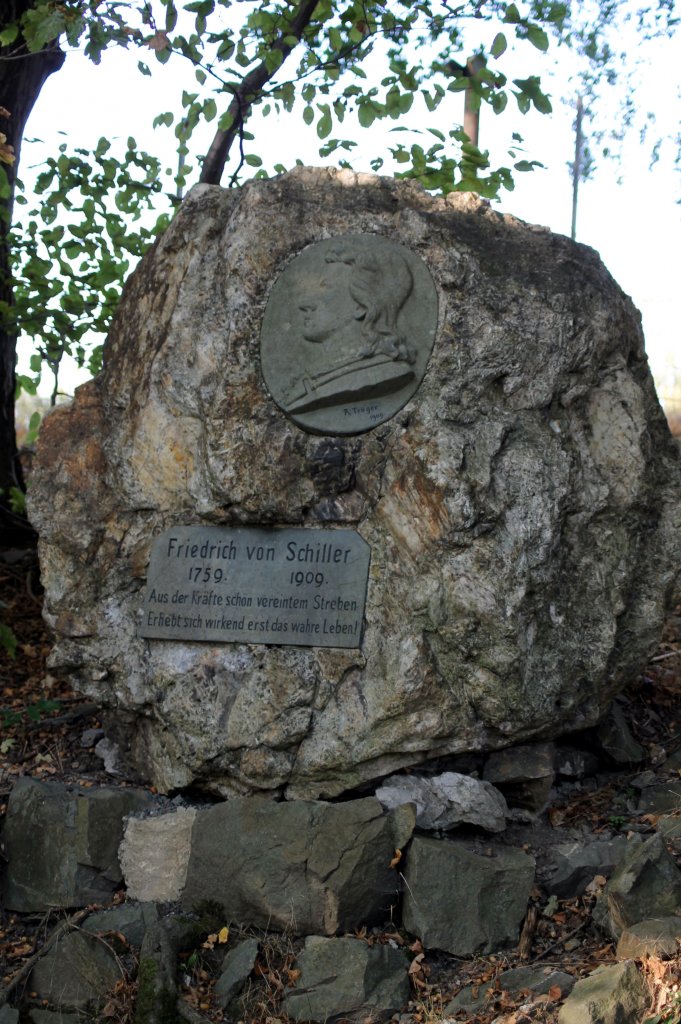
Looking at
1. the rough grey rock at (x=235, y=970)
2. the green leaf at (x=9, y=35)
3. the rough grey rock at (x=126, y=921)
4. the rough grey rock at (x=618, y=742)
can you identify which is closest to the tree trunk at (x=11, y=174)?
the green leaf at (x=9, y=35)

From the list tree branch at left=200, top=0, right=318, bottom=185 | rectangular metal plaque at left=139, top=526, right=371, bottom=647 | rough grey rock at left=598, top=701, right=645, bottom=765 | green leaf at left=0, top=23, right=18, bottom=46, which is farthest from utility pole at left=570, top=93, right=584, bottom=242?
rectangular metal plaque at left=139, top=526, right=371, bottom=647

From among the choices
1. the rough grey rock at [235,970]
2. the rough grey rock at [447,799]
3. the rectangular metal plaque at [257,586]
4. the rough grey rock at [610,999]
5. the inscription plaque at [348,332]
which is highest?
the inscription plaque at [348,332]

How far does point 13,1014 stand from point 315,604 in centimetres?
181

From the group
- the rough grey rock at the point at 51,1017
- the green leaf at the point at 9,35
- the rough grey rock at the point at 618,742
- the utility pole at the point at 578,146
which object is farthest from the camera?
the utility pole at the point at 578,146

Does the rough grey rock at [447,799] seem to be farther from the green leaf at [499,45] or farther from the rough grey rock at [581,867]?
the green leaf at [499,45]

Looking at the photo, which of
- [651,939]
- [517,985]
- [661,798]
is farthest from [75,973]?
[661,798]

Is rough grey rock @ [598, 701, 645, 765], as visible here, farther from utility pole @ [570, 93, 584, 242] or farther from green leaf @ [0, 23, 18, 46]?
utility pole @ [570, 93, 584, 242]

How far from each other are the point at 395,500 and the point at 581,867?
1.55 m

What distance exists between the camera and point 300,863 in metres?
3.95

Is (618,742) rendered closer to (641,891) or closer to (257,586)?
(641,891)

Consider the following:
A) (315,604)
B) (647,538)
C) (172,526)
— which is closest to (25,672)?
(172,526)

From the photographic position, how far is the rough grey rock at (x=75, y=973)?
3791 mm

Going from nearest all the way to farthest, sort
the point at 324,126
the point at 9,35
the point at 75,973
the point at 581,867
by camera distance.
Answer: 1. the point at 75,973
2. the point at 581,867
3. the point at 9,35
4. the point at 324,126

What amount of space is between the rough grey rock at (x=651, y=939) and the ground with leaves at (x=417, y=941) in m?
0.07
